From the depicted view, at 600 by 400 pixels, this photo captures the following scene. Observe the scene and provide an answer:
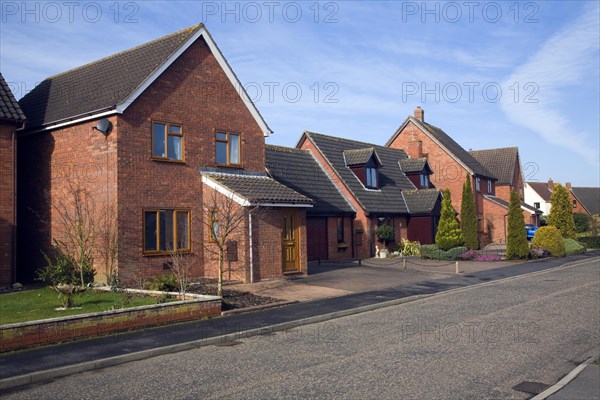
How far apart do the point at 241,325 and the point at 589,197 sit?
84.8m

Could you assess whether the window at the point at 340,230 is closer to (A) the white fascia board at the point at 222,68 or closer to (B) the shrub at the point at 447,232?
(B) the shrub at the point at 447,232

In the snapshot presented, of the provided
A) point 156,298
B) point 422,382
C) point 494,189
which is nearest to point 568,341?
point 422,382

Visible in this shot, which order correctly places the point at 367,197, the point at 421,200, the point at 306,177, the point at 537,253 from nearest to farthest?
the point at 306,177
the point at 537,253
the point at 367,197
the point at 421,200

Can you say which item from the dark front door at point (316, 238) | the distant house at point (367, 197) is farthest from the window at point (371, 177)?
the dark front door at point (316, 238)

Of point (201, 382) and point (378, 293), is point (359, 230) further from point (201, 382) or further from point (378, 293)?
point (201, 382)

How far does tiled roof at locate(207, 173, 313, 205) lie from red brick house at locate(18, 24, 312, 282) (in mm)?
48

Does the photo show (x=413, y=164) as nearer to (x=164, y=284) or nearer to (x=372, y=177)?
(x=372, y=177)

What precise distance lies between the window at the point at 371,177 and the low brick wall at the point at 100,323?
20436 millimetres

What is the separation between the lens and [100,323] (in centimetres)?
1173

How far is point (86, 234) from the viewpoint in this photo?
18516mm

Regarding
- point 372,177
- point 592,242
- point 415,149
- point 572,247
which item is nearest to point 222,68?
point 372,177

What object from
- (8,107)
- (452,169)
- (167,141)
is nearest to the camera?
(8,107)

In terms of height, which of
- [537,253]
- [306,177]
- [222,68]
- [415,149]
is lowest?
[537,253]

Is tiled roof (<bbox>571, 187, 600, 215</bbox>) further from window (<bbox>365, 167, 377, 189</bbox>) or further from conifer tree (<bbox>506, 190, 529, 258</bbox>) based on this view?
window (<bbox>365, 167, 377, 189</bbox>)
